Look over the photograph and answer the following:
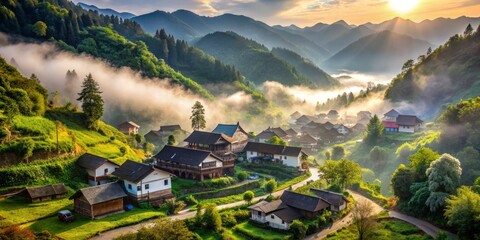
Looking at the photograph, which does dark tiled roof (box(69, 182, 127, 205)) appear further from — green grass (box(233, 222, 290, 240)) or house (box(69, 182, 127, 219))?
green grass (box(233, 222, 290, 240))

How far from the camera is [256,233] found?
44.5m

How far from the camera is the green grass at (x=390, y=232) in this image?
42938 millimetres

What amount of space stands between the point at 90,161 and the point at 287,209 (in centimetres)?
2794

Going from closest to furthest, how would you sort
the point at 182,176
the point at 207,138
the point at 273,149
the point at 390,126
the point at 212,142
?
the point at 182,176 → the point at 212,142 → the point at 207,138 → the point at 273,149 → the point at 390,126

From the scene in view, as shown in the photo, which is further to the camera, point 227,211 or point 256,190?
point 256,190

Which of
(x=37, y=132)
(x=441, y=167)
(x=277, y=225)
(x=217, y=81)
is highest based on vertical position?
(x=217, y=81)

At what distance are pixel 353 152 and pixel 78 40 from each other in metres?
104

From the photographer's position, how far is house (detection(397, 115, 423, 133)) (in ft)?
331

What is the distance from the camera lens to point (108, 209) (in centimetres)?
4597

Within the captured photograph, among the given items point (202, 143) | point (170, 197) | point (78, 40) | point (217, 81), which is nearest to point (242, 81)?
point (217, 81)

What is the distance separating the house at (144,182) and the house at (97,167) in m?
2.46

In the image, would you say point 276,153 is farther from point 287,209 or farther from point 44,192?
point 44,192

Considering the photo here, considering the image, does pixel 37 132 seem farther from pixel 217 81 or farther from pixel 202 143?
pixel 217 81

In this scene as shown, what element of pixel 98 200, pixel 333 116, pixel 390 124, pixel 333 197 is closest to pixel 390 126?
pixel 390 124
